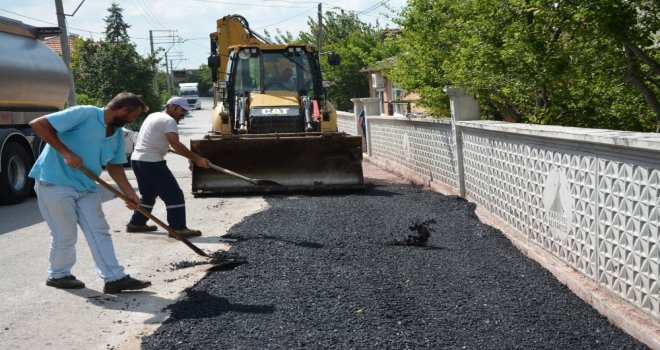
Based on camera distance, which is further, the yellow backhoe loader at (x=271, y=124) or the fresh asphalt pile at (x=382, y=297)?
the yellow backhoe loader at (x=271, y=124)

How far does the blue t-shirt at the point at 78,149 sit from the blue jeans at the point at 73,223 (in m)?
0.08

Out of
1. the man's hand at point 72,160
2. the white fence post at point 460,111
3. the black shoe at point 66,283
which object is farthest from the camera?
the white fence post at point 460,111

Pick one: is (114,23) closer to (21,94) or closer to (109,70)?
(109,70)

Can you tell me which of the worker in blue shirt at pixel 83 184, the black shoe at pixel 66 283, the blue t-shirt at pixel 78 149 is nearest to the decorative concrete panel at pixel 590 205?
the worker in blue shirt at pixel 83 184

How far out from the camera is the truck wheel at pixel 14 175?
1396 centimetres

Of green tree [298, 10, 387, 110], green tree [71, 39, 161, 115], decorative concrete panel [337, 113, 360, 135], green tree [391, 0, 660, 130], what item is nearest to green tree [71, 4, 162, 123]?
green tree [71, 39, 161, 115]

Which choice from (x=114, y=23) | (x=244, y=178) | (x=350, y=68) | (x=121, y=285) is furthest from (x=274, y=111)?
(x=114, y=23)

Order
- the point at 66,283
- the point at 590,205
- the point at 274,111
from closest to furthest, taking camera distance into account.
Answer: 1. the point at 590,205
2. the point at 66,283
3. the point at 274,111

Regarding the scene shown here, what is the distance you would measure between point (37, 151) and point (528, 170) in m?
10.4

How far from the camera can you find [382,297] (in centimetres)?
619

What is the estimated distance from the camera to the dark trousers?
31.3 feet

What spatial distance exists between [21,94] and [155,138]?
6.16 meters

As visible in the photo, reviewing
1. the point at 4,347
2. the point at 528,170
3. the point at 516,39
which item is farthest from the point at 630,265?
the point at 516,39

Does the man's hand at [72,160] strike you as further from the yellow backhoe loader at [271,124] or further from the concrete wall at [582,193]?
the yellow backhoe loader at [271,124]
